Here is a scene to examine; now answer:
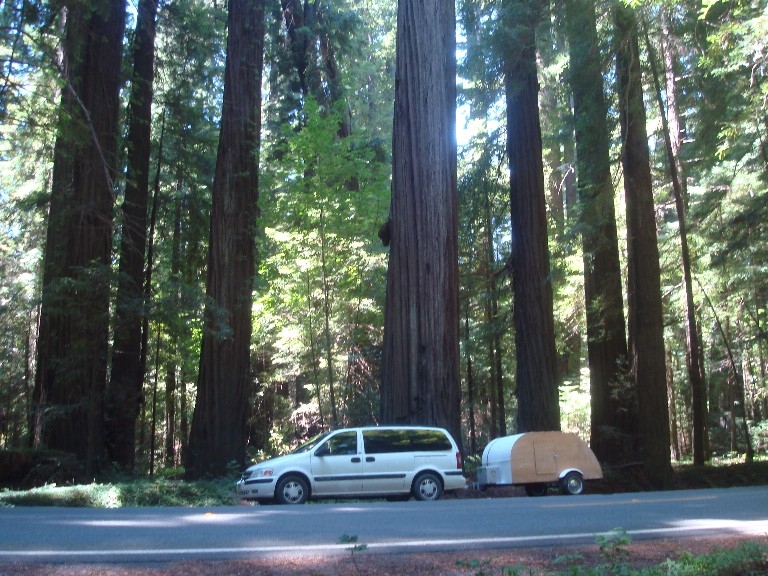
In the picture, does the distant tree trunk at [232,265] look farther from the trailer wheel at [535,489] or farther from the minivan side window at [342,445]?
the trailer wheel at [535,489]

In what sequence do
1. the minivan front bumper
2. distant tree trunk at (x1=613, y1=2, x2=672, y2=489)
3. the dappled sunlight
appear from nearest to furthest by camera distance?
the dappled sunlight < the minivan front bumper < distant tree trunk at (x1=613, y1=2, x2=672, y2=489)

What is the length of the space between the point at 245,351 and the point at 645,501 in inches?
463

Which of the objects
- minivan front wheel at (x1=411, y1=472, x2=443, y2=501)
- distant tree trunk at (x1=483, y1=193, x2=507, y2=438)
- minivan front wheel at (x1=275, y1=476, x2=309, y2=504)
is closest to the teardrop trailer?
minivan front wheel at (x1=411, y1=472, x2=443, y2=501)

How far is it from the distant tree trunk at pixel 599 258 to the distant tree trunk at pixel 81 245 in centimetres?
1140

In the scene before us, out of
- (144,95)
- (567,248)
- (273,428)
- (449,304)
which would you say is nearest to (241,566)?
(449,304)

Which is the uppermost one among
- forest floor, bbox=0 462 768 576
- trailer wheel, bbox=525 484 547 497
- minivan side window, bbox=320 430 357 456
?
minivan side window, bbox=320 430 357 456

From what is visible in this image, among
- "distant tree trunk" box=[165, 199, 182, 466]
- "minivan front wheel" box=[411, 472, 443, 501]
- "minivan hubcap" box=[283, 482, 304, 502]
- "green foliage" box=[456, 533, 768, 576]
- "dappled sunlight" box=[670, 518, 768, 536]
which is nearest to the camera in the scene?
"green foliage" box=[456, 533, 768, 576]

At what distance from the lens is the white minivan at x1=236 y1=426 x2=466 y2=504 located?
15125 millimetres

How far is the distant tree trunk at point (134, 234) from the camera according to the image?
72.9 feet

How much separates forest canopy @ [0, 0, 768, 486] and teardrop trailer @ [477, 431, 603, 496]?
144 centimetres

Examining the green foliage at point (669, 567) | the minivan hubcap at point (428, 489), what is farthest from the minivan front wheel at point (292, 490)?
the green foliage at point (669, 567)

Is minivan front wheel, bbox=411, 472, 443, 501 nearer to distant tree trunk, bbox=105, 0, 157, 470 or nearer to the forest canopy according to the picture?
the forest canopy

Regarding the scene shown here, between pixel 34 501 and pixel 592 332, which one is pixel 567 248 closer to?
pixel 592 332

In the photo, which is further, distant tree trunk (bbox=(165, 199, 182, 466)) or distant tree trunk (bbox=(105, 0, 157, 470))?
distant tree trunk (bbox=(165, 199, 182, 466))
